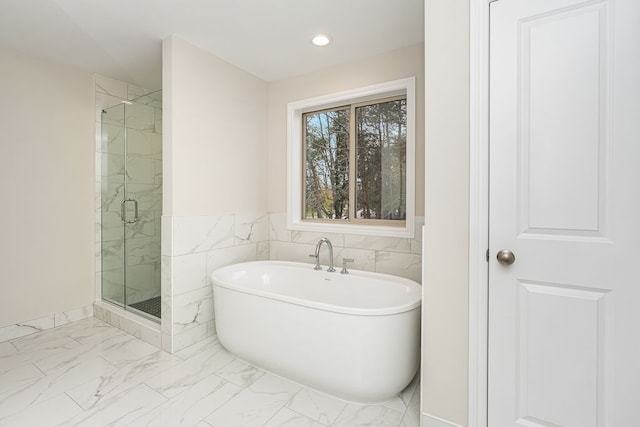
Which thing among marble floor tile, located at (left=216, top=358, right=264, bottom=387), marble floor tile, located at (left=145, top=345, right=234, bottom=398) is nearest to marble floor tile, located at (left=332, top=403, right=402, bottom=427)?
marble floor tile, located at (left=216, top=358, right=264, bottom=387)

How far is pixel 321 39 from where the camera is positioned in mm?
2387

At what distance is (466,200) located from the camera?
4.64ft

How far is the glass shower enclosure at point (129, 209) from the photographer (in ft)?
10.1

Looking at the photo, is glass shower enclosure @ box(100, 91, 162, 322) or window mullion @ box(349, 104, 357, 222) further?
glass shower enclosure @ box(100, 91, 162, 322)

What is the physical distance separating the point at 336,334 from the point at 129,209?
2622 millimetres

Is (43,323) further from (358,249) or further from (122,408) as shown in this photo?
(358,249)

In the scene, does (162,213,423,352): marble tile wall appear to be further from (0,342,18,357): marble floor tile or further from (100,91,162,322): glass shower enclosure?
(0,342,18,357): marble floor tile

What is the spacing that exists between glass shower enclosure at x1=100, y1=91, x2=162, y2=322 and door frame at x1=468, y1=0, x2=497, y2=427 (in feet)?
9.47

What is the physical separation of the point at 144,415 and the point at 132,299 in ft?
5.40

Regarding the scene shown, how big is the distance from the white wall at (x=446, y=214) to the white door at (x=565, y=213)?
12 cm

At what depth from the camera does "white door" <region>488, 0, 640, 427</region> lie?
115 cm

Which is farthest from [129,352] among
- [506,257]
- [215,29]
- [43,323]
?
[506,257]

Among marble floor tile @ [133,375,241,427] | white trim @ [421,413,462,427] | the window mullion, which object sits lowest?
marble floor tile @ [133,375,241,427]

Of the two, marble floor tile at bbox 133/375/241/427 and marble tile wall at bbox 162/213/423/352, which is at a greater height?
marble tile wall at bbox 162/213/423/352
